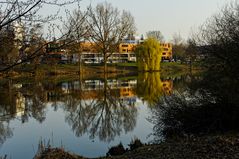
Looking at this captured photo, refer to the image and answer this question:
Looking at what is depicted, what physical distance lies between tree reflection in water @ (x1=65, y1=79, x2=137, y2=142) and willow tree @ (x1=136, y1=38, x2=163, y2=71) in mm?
38957

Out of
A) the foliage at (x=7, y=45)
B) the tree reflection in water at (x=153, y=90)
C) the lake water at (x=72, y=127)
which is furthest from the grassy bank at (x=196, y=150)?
the tree reflection in water at (x=153, y=90)

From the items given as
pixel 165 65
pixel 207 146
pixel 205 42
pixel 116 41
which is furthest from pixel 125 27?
pixel 207 146

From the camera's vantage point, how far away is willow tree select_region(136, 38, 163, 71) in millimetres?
64750

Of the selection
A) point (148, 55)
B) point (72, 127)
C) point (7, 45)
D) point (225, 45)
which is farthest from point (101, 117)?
point (148, 55)

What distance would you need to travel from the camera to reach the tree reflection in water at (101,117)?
15422 mm

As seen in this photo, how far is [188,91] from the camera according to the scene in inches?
495

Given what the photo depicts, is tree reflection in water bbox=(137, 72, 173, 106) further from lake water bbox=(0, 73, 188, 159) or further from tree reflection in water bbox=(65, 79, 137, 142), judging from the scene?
tree reflection in water bbox=(65, 79, 137, 142)

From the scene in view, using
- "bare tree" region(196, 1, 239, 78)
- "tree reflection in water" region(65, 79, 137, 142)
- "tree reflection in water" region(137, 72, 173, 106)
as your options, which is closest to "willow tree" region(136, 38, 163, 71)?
"tree reflection in water" region(137, 72, 173, 106)

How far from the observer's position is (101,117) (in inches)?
742

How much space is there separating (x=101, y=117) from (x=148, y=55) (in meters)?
46.7

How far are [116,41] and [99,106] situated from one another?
3663 cm

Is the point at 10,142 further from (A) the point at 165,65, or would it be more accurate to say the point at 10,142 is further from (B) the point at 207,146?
(A) the point at 165,65

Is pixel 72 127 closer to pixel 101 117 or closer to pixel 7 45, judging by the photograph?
pixel 101 117

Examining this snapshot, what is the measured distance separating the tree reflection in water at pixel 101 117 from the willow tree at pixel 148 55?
3896cm
